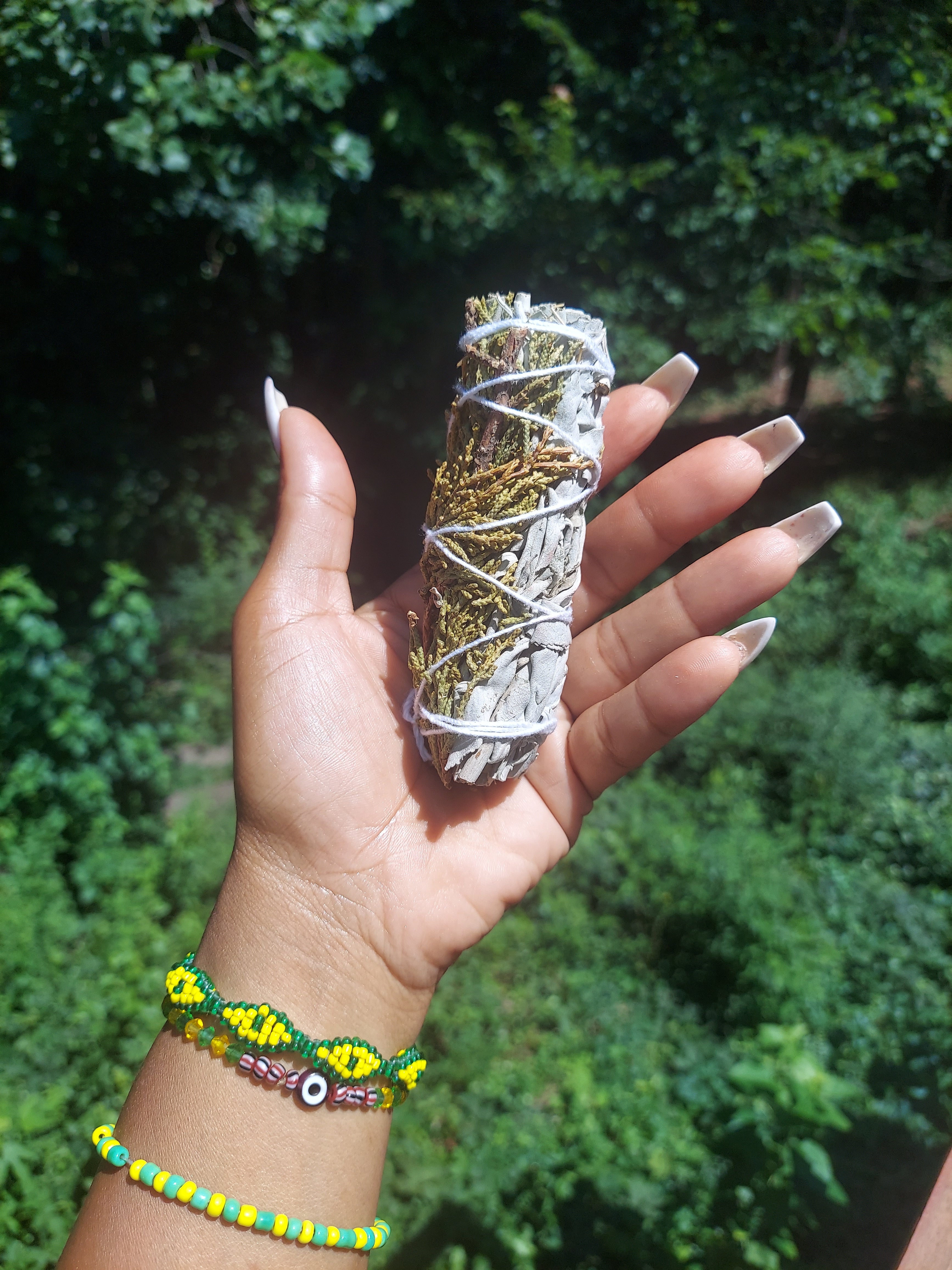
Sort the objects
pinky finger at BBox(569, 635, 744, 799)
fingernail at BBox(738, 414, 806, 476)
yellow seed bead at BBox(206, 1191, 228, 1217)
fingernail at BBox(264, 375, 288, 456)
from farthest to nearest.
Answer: fingernail at BBox(264, 375, 288, 456)
fingernail at BBox(738, 414, 806, 476)
pinky finger at BBox(569, 635, 744, 799)
yellow seed bead at BBox(206, 1191, 228, 1217)

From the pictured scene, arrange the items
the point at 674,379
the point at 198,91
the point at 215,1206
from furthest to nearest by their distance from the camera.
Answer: the point at 198,91 < the point at 674,379 < the point at 215,1206

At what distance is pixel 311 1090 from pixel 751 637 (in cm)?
140

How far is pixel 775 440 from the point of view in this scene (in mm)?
1966

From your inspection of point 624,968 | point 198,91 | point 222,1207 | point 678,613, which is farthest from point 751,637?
point 198,91

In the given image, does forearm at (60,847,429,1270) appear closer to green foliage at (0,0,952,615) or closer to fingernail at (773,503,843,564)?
fingernail at (773,503,843,564)

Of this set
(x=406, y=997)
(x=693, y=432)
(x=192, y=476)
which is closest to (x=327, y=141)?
(x=192, y=476)

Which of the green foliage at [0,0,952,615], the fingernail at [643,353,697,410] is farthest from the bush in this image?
the fingernail at [643,353,697,410]

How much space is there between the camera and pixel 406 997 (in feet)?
6.10

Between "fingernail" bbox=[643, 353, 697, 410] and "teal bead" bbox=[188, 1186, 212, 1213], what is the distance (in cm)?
206

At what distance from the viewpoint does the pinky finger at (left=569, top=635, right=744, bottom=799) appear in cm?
179

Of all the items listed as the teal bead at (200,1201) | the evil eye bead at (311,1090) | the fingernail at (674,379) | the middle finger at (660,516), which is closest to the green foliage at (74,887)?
the teal bead at (200,1201)

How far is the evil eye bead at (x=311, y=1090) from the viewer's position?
166cm

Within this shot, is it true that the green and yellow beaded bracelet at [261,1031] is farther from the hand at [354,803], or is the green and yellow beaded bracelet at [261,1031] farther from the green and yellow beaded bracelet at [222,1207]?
the green and yellow beaded bracelet at [222,1207]

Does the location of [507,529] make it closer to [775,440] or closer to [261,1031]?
[775,440]
